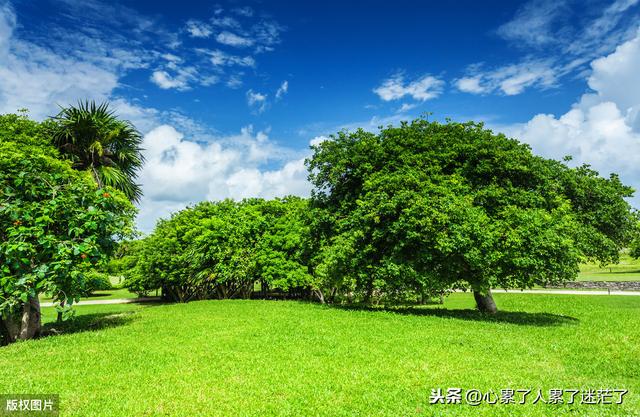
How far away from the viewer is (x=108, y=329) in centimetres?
1384

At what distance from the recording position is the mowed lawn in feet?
21.8

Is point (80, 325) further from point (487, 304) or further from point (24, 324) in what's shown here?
point (487, 304)

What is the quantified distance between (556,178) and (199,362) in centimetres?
1876

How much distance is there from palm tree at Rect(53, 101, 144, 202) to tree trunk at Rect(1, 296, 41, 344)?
30.6ft

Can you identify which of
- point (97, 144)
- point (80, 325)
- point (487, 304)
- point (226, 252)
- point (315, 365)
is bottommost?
point (487, 304)

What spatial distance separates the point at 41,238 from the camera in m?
11.1

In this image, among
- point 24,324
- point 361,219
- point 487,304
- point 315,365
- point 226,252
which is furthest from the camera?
point 226,252

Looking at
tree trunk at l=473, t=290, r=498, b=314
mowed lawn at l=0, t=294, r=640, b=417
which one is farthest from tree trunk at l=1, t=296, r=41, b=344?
tree trunk at l=473, t=290, r=498, b=314

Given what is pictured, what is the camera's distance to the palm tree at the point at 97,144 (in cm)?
2175

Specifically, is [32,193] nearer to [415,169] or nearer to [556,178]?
[415,169]

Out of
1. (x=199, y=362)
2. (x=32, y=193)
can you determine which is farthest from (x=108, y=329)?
(x=199, y=362)

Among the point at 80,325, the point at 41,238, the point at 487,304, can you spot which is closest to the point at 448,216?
the point at 487,304

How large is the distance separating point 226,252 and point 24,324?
14476 millimetres

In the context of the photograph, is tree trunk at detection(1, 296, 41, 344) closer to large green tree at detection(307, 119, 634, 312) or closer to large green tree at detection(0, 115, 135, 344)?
large green tree at detection(0, 115, 135, 344)
